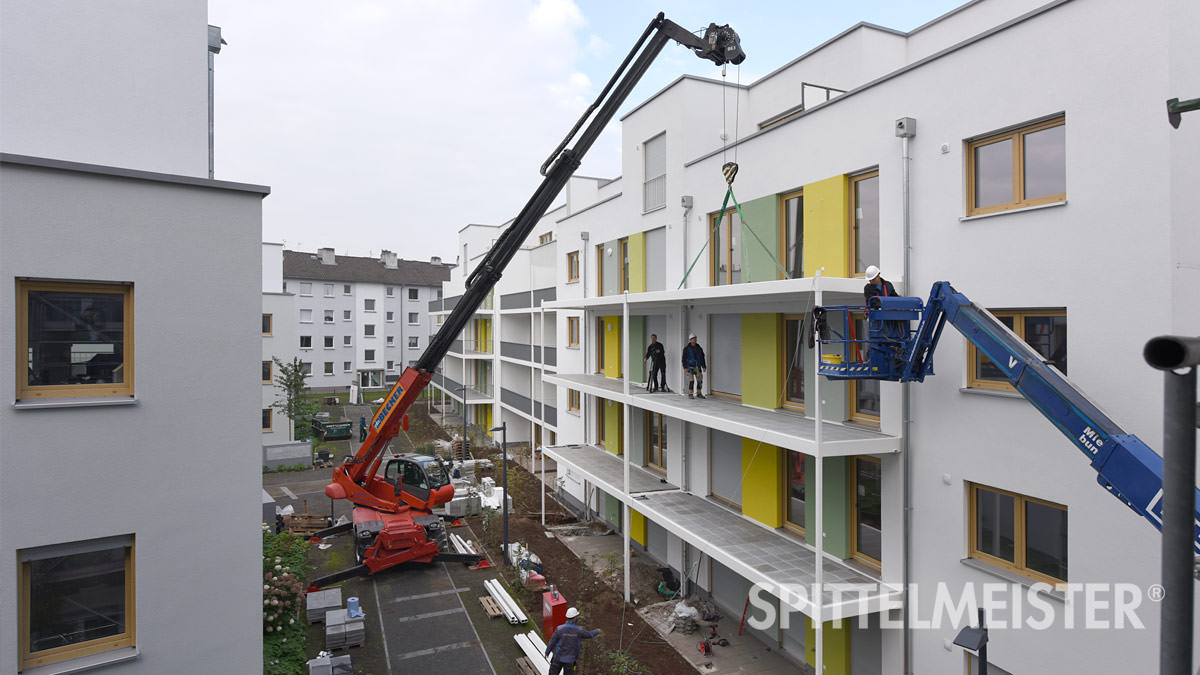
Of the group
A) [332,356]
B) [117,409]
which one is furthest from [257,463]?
[332,356]

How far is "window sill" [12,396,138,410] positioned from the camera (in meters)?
5.17

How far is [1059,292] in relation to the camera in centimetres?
714

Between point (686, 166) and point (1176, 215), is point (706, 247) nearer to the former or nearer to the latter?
point (686, 166)

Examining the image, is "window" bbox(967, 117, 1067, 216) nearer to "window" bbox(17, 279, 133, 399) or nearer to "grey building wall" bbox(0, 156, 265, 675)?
"grey building wall" bbox(0, 156, 265, 675)

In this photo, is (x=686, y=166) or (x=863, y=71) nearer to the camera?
(x=863, y=71)

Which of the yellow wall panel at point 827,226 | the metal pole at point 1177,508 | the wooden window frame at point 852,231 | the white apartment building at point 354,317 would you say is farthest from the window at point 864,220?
the white apartment building at point 354,317

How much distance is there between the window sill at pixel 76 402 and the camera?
5168 millimetres

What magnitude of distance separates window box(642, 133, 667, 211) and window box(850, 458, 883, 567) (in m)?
7.90

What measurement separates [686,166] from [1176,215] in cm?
914

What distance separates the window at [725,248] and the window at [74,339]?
31.6 feet

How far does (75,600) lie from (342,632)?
280 inches

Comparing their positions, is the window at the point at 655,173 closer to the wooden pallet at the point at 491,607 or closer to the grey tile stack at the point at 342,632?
the wooden pallet at the point at 491,607

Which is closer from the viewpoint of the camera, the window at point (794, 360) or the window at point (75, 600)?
the window at point (75, 600)

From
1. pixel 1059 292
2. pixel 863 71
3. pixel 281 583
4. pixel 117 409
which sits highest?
pixel 863 71
